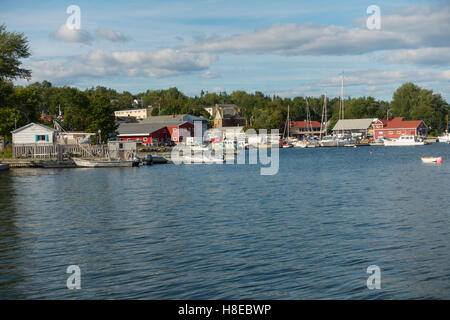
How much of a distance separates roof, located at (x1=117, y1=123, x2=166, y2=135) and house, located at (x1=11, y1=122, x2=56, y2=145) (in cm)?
4996

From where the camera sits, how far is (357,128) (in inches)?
6550

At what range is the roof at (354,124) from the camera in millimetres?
165125

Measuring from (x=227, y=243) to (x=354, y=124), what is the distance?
513 feet

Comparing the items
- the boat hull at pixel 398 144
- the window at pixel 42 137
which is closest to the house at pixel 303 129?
the boat hull at pixel 398 144

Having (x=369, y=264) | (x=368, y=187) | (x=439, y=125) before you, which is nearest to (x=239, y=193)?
(x=368, y=187)

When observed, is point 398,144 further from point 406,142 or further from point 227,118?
point 227,118

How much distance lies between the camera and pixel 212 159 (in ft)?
258

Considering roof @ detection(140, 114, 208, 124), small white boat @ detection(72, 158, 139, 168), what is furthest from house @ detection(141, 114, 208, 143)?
small white boat @ detection(72, 158, 139, 168)

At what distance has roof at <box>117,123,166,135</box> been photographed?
124 m

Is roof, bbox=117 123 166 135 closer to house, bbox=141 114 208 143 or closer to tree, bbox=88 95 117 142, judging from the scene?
house, bbox=141 114 208 143

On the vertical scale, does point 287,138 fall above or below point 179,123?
below

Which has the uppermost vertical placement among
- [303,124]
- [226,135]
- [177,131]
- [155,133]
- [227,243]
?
[303,124]

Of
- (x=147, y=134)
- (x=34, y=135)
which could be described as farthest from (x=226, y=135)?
(x=34, y=135)
